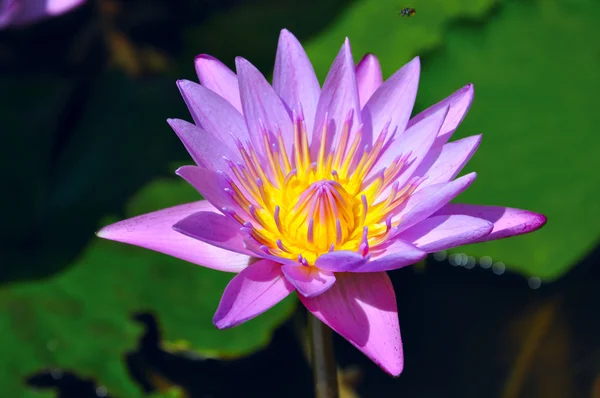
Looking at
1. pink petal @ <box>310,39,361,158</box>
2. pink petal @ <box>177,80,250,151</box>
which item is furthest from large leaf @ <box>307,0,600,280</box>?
pink petal @ <box>177,80,250,151</box>

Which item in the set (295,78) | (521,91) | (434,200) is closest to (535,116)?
(521,91)

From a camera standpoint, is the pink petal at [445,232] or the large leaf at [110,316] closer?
the pink petal at [445,232]

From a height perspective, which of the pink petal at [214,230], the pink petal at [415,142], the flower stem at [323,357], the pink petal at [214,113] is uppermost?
the pink petal at [214,113]

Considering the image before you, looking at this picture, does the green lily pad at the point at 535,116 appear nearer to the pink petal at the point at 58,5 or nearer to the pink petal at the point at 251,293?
the pink petal at the point at 251,293

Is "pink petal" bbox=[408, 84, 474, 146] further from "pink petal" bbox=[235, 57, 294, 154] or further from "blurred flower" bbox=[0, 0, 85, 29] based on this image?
"blurred flower" bbox=[0, 0, 85, 29]

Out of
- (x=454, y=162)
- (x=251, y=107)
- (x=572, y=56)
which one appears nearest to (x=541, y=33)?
(x=572, y=56)

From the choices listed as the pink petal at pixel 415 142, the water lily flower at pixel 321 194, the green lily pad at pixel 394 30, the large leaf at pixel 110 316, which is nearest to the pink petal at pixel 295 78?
the water lily flower at pixel 321 194
